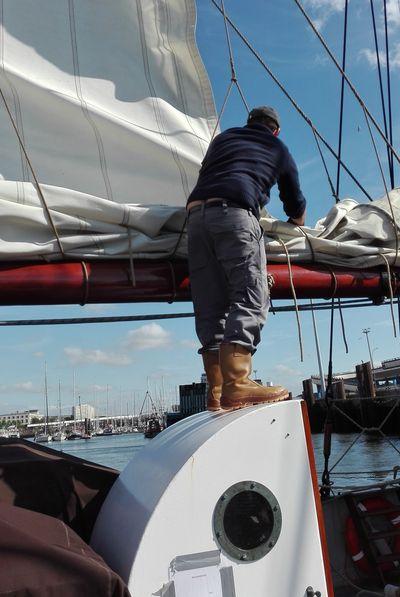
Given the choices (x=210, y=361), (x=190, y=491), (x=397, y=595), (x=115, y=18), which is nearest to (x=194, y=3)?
(x=115, y=18)

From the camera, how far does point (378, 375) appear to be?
158 feet

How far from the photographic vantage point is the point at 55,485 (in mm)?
2086

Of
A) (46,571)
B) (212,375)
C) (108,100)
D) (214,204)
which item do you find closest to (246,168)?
(214,204)

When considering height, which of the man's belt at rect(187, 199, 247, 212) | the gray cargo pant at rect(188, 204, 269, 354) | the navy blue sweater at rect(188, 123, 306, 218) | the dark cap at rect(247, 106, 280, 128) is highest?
the dark cap at rect(247, 106, 280, 128)

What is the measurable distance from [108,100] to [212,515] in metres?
2.52

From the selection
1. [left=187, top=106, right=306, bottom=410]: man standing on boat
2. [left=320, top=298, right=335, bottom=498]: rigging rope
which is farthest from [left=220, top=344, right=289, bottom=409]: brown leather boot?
[left=320, top=298, right=335, bottom=498]: rigging rope

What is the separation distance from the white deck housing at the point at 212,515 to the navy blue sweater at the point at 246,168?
40.5 inches

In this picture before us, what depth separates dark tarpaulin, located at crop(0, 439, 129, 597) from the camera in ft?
4.28

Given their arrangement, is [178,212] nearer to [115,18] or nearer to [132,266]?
[132,266]

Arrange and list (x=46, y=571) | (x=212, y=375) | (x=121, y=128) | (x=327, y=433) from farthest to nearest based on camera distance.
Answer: (x=327, y=433) → (x=121, y=128) → (x=212, y=375) → (x=46, y=571)

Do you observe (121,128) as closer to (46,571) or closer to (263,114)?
(263,114)

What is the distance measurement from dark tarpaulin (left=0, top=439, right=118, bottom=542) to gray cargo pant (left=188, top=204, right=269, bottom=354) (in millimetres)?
743

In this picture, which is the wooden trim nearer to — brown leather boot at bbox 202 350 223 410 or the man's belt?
brown leather boot at bbox 202 350 223 410

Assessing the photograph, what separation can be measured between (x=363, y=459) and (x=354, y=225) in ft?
66.3
